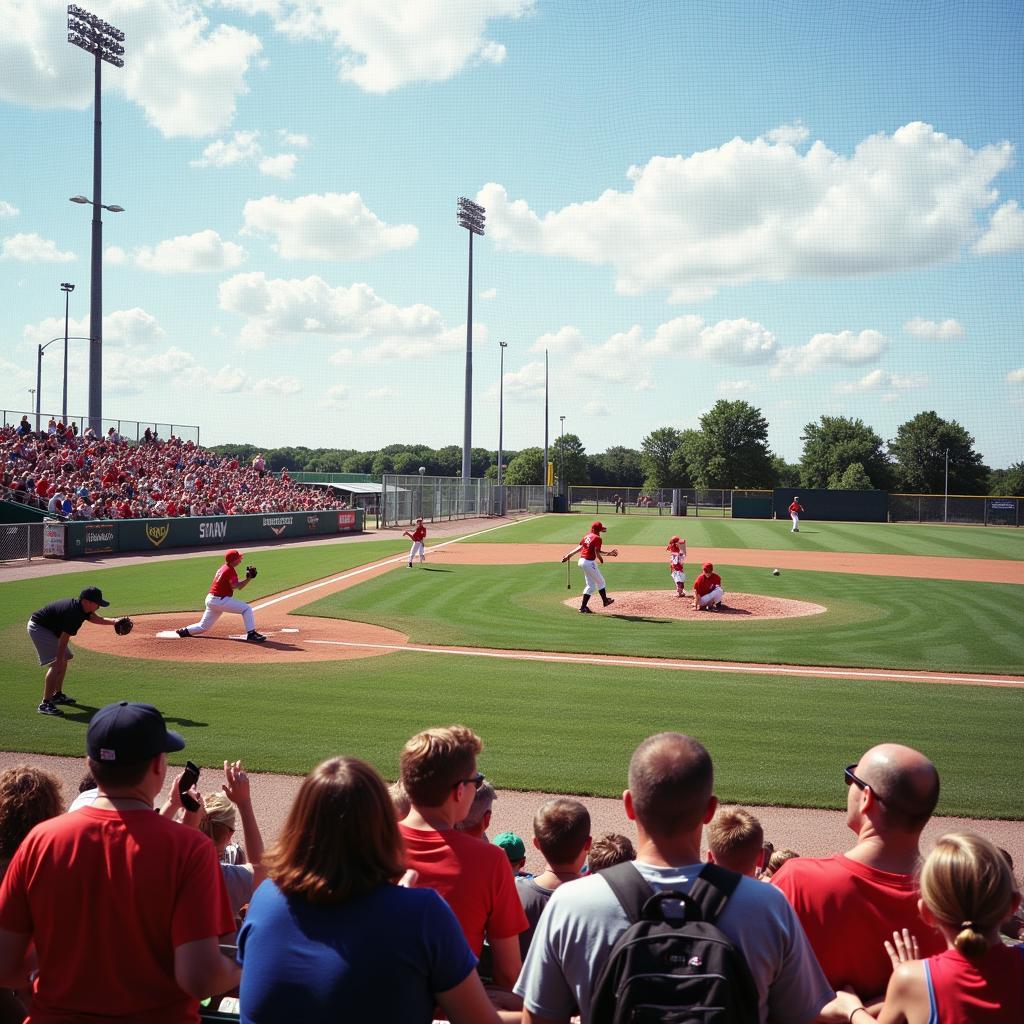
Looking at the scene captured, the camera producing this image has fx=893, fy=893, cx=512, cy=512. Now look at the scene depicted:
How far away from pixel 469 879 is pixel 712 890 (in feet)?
4.05

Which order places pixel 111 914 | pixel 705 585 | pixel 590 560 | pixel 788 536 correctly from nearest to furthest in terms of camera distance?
pixel 111 914, pixel 590 560, pixel 705 585, pixel 788 536

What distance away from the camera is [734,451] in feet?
371

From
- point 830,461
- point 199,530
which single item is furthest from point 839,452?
point 199,530

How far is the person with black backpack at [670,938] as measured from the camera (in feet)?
8.00

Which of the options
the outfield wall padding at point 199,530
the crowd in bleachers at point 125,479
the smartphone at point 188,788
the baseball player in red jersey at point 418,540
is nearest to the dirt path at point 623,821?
the smartphone at point 188,788

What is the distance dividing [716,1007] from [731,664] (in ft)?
45.2

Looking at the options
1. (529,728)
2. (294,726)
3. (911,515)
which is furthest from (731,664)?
(911,515)

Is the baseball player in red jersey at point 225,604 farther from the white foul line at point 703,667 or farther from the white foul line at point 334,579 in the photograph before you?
the white foul line at point 334,579

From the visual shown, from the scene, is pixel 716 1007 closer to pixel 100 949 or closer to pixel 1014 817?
pixel 100 949

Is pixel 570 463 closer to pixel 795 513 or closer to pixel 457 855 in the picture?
pixel 795 513

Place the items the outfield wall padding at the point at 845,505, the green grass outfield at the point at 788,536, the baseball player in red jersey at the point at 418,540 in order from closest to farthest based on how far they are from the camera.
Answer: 1. the baseball player in red jersey at the point at 418,540
2. the green grass outfield at the point at 788,536
3. the outfield wall padding at the point at 845,505

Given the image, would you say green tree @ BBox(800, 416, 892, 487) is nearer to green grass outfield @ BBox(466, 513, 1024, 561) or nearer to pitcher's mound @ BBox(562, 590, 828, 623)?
green grass outfield @ BBox(466, 513, 1024, 561)

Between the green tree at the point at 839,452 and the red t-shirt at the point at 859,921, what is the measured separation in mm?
107207

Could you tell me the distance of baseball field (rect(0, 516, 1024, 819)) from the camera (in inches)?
407
